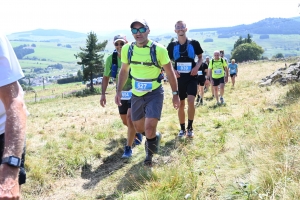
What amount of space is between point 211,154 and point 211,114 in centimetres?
414

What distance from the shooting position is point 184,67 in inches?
252

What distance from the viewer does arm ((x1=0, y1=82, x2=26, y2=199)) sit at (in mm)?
1601

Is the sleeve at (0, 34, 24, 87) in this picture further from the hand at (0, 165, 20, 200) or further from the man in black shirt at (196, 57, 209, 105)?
the man in black shirt at (196, 57, 209, 105)

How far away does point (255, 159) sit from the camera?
3639 millimetres

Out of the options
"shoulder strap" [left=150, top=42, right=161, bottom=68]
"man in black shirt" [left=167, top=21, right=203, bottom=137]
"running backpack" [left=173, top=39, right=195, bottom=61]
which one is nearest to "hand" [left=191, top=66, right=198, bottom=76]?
"man in black shirt" [left=167, top=21, right=203, bottom=137]

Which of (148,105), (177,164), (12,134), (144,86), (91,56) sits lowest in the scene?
(91,56)

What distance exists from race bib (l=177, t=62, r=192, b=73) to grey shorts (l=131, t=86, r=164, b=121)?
5.10 feet

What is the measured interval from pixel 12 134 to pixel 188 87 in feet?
16.4

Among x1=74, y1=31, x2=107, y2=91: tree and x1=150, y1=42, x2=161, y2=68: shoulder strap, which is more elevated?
x1=150, y1=42, x2=161, y2=68: shoulder strap

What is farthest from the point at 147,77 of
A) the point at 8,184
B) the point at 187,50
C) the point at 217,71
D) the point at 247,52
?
the point at 247,52

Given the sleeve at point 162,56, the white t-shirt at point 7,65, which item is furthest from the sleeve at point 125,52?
the white t-shirt at point 7,65

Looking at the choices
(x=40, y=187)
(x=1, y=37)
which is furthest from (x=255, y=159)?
(x=40, y=187)

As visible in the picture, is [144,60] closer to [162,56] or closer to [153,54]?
[153,54]

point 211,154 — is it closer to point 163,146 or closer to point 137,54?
point 163,146
